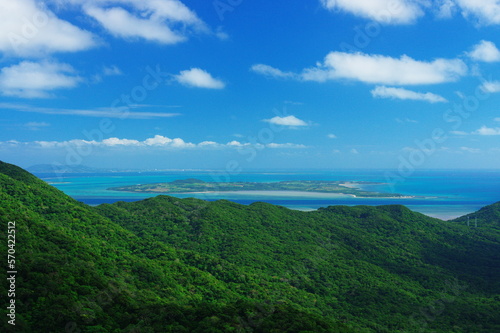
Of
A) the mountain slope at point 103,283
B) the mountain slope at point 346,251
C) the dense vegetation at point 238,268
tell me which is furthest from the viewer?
the mountain slope at point 346,251

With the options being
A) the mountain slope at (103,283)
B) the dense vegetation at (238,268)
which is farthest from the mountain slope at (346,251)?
the mountain slope at (103,283)

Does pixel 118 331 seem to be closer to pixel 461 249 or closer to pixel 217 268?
pixel 217 268

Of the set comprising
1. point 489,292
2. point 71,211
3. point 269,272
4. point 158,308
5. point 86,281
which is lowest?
point 489,292

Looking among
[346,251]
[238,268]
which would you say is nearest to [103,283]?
[238,268]

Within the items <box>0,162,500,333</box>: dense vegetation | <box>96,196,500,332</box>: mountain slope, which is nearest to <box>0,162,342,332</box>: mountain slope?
<box>0,162,500,333</box>: dense vegetation

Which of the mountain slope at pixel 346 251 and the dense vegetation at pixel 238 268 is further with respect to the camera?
the mountain slope at pixel 346 251

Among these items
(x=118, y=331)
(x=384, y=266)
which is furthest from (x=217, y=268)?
(x=384, y=266)

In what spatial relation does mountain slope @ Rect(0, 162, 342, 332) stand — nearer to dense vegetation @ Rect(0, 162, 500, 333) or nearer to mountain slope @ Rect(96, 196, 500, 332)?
dense vegetation @ Rect(0, 162, 500, 333)

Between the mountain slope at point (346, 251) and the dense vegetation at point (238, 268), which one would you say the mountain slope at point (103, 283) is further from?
the mountain slope at point (346, 251)
